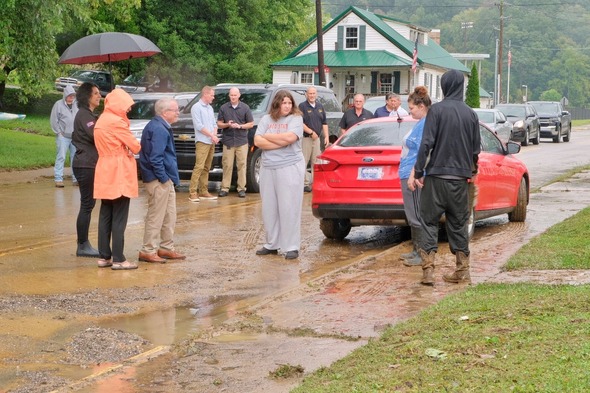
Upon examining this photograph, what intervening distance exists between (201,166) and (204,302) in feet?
27.6

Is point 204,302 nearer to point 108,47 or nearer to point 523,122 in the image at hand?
point 108,47

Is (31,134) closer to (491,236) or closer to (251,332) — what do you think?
(491,236)

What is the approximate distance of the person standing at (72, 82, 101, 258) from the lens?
35.3ft

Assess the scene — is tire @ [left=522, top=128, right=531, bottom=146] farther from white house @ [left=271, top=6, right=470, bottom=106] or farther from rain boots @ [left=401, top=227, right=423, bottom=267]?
rain boots @ [left=401, top=227, right=423, bottom=267]

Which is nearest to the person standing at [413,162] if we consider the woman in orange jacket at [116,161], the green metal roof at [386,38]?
the woman in orange jacket at [116,161]

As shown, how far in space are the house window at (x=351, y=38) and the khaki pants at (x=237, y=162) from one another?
50834 millimetres

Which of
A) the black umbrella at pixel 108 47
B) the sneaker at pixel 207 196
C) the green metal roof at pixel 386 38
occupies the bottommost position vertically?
the sneaker at pixel 207 196

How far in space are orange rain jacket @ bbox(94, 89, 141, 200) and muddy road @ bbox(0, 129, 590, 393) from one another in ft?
2.87

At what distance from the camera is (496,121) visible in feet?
113

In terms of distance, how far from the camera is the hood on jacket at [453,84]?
9109 millimetres

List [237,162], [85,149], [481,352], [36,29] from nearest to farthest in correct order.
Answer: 1. [481,352]
2. [85,149]
3. [237,162]
4. [36,29]

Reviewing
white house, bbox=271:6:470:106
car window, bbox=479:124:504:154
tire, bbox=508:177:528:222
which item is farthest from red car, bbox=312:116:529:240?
white house, bbox=271:6:470:106

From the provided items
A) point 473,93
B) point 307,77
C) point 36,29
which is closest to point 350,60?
point 307,77

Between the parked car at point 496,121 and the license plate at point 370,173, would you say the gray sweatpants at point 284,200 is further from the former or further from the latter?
the parked car at point 496,121
